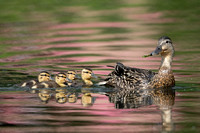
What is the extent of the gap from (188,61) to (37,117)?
4428mm

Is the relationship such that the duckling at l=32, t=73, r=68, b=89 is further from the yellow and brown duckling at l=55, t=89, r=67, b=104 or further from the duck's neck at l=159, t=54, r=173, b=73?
the duck's neck at l=159, t=54, r=173, b=73

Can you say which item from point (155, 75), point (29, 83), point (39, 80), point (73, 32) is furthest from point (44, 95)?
point (73, 32)

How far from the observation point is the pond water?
650cm

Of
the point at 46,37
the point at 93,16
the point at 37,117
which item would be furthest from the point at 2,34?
the point at 37,117

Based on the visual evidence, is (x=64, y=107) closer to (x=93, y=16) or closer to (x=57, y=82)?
(x=57, y=82)

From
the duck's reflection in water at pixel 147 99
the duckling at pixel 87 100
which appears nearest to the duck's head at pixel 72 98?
the duckling at pixel 87 100

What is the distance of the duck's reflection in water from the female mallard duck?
0.33ft

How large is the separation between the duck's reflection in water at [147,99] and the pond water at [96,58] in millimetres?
13

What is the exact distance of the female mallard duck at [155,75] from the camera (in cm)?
846

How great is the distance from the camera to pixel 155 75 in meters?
8.57

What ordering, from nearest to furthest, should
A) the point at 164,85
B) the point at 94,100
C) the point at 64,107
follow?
1. the point at 64,107
2. the point at 94,100
3. the point at 164,85

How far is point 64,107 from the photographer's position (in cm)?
722

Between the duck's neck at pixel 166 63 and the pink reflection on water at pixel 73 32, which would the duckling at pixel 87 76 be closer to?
the duck's neck at pixel 166 63

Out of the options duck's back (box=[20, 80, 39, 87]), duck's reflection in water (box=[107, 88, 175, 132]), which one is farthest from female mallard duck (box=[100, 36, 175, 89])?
duck's back (box=[20, 80, 39, 87])
